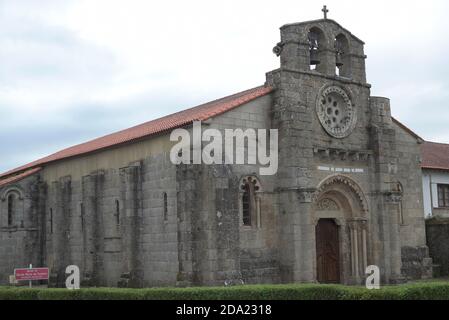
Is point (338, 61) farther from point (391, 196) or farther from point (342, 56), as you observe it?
point (391, 196)

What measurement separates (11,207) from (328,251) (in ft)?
54.2

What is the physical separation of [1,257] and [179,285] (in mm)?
13057

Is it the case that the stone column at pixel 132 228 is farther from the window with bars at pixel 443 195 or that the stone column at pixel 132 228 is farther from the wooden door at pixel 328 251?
the window with bars at pixel 443 195

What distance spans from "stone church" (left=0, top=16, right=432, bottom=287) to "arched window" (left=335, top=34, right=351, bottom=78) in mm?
50

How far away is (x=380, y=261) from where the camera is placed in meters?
25.9

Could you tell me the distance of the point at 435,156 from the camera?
3634cm

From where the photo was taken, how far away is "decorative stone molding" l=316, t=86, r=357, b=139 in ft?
82.9

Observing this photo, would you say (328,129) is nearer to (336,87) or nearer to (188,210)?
(336,87)

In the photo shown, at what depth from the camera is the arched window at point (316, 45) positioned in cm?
2586

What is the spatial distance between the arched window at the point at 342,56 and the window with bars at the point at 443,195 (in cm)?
1158

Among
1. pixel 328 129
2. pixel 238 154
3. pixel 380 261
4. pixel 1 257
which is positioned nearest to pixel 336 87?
pixel 328 129

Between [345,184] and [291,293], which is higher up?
[345,184]

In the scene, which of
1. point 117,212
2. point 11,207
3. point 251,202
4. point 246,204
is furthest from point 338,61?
point 11,207

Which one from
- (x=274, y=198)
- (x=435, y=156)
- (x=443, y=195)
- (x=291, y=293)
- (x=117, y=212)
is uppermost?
(x=435, y=156)
